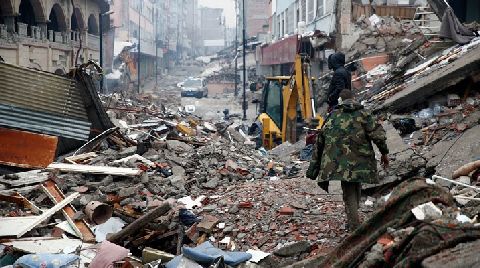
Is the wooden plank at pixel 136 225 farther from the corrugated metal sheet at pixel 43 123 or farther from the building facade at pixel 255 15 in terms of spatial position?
the building facade at pixel 255 15

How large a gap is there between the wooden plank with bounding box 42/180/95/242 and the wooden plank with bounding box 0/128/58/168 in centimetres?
148

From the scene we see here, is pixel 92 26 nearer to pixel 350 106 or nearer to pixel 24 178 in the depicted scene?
pixel 24 178

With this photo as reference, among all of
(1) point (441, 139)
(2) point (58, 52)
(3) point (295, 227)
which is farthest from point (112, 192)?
(2) point (58, 52)

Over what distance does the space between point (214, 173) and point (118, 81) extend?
3401cm

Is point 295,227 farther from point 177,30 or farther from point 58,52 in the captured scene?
point 177,30

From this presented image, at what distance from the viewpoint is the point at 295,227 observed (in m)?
6.67

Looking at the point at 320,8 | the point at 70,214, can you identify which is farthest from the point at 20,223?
the point at 320,8

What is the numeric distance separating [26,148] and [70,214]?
113 inches

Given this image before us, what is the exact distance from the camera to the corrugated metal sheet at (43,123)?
988 cm

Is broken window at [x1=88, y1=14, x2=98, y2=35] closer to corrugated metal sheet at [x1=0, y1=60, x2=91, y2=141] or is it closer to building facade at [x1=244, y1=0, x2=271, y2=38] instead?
corrugated metal sheet at [x1=0, y1=60, x2=91, y2=141]

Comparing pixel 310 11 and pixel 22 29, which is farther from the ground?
pixel 310 11

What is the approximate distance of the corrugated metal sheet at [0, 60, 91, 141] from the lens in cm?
994

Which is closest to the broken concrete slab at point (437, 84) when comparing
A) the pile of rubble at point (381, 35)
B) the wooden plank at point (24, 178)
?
the wooden plank at point (24, 178)

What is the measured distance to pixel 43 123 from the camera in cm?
1040
